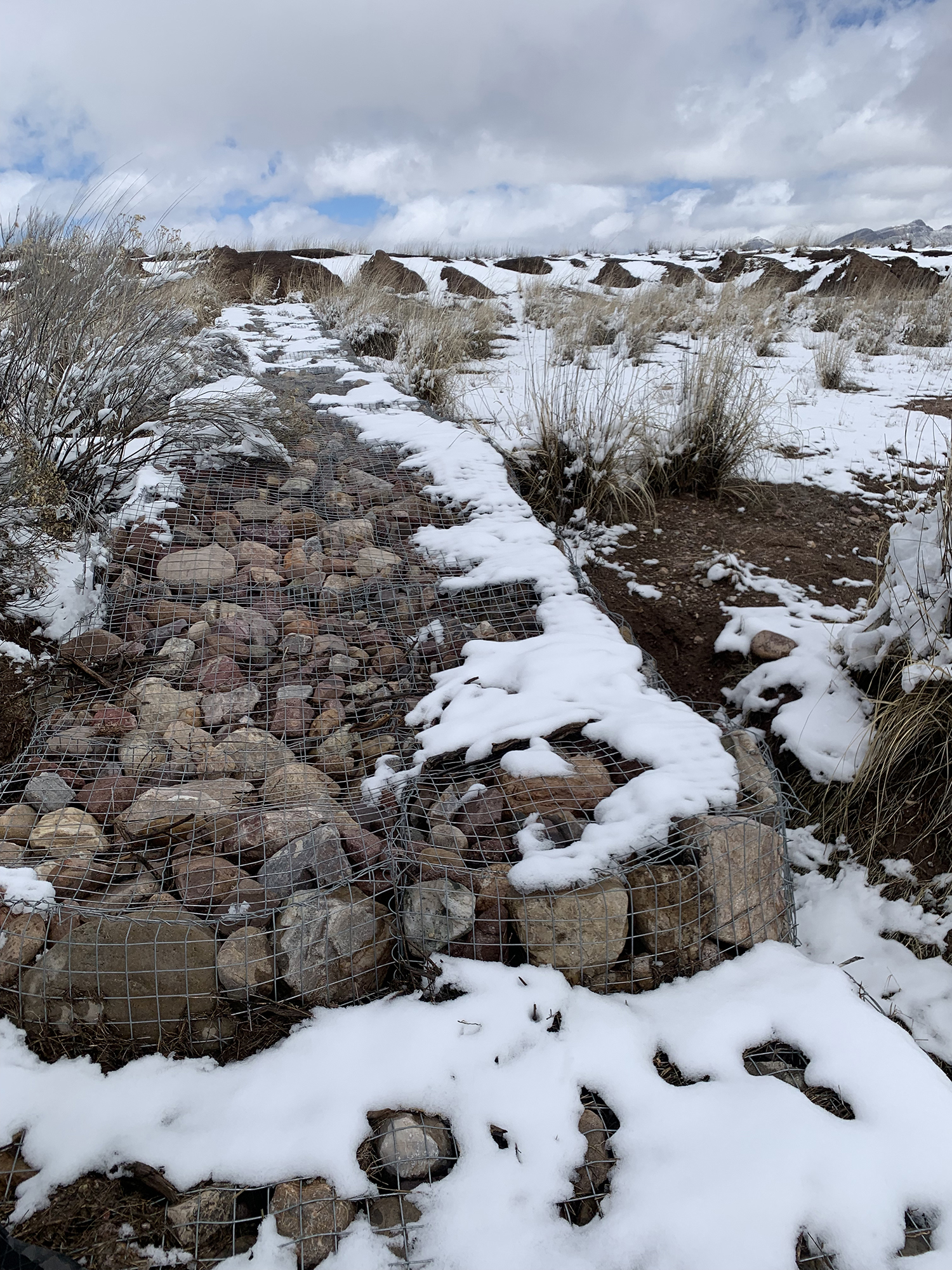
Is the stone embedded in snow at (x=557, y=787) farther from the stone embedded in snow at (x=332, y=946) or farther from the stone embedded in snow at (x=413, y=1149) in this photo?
the stone embedded in snow at (x=413, y=1149)

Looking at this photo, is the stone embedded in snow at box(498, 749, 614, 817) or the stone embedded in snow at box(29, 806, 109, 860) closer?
the stone embedded in snow at box(29, 806, 109, 860)

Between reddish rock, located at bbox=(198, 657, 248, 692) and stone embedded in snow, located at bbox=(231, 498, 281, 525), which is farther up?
stone embedded in snow, located at bbox=(231, 498, 281, 525)

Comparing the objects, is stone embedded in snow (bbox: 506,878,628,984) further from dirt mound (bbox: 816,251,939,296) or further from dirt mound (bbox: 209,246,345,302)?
→ dirt mound (bbox: 816,251,939,296)

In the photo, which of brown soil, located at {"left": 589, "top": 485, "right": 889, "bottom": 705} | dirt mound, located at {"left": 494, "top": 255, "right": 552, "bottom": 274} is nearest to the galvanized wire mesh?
brown soil, located at {"left": 589, "top": 485, "right": 889, "bottom": 705}

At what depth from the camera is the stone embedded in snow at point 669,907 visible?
1513 millimetres

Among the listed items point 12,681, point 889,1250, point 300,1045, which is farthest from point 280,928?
point 12,681

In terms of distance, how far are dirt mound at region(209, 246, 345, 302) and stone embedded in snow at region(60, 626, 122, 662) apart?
8.73m

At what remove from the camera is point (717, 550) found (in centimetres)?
346

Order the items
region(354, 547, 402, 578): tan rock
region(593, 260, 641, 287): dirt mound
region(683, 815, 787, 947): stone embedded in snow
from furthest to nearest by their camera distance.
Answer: region(593, 260, 641, 287): dirt mound
region(354, 547, 402, 578): tan rock
region(683, 815, 787, 947): stone embedded in snow

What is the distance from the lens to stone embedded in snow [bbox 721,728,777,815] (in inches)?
67.7

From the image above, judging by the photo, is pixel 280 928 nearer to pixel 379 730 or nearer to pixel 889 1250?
pixel 379 730

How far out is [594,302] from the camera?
752 cm

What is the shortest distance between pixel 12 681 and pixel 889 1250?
2.37 meters

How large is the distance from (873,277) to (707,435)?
9.93 m
